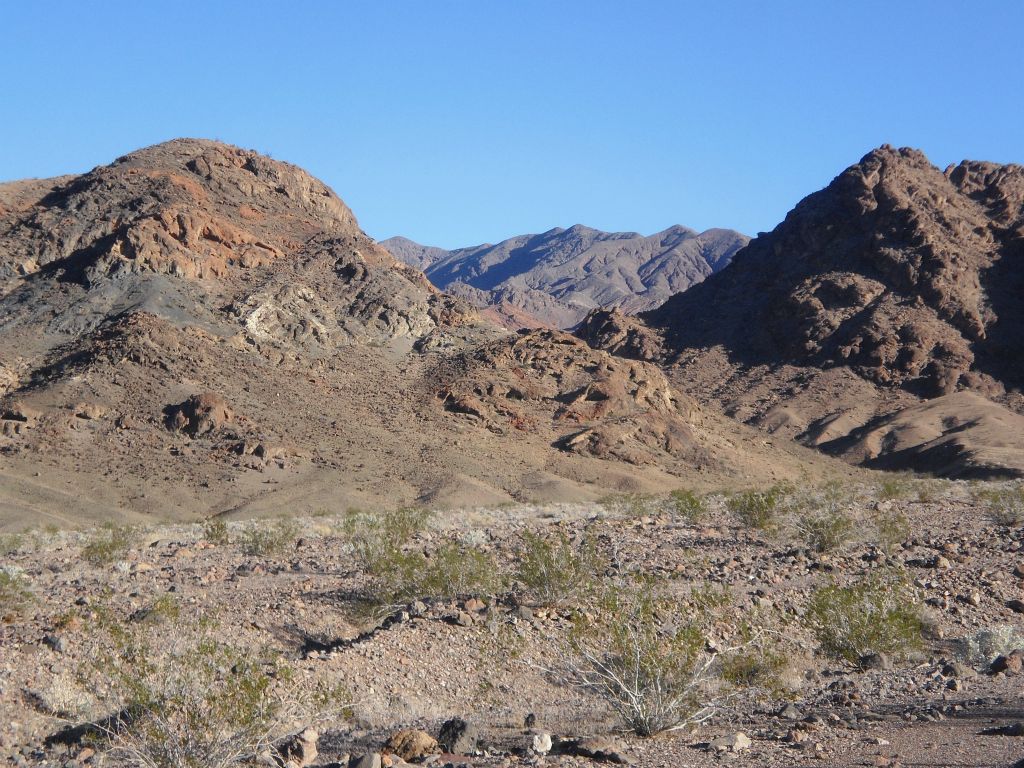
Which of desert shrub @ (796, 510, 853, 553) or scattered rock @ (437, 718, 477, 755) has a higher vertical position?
desert shrub @ (796, 510, 853, 553)

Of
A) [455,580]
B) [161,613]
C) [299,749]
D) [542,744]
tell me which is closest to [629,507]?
[455,580]

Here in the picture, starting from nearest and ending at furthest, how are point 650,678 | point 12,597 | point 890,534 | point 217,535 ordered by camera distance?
1. point 650,678
2. point 12,597
3. point 890,534
4. point 217,535

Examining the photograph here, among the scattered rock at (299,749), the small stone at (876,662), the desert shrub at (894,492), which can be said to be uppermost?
the desert shrub at (894,492)

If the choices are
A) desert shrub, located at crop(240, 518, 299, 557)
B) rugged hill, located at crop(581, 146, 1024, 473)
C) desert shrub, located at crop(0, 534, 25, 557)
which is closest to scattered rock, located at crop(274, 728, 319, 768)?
desert shrub, located at crop(240, 518, 299, 557)

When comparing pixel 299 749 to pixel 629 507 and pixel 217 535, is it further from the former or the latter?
pixel 629 507

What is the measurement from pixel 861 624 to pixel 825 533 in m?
7.77

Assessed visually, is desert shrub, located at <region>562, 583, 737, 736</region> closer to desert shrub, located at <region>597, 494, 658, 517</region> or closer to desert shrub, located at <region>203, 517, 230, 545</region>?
desert shrub, located at <region>203, 517, 230, 545</region>

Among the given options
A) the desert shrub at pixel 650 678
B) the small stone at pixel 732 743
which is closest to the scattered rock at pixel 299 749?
the desert shrub at pixel 650 678

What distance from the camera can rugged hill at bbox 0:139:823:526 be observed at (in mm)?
42906

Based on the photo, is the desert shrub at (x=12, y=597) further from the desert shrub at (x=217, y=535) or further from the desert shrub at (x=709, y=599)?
the desert shrub at (x=217, y=535)

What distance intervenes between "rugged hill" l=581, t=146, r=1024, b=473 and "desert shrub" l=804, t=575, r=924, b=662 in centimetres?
4886

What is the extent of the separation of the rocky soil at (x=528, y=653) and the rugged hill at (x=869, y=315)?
149 feet

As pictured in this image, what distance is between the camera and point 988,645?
37.9 ft

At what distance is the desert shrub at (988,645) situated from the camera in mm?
11305
